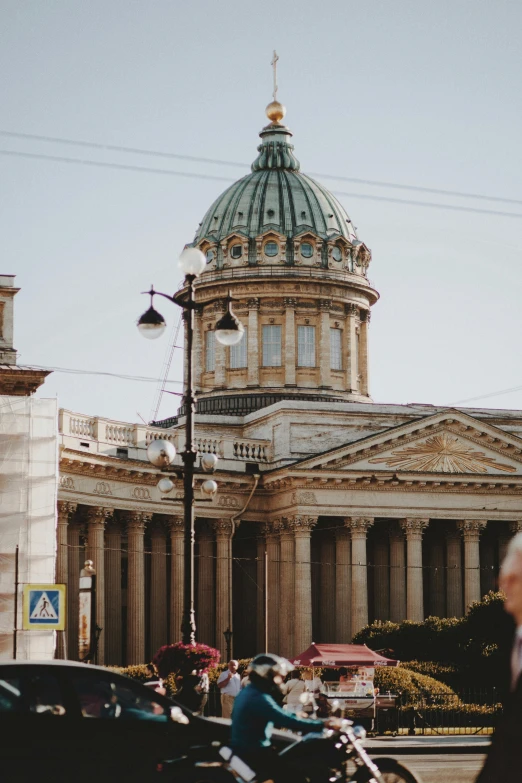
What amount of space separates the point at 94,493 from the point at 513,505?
68.1ft

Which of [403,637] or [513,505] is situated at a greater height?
[513,505]

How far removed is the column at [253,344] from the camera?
84.6m

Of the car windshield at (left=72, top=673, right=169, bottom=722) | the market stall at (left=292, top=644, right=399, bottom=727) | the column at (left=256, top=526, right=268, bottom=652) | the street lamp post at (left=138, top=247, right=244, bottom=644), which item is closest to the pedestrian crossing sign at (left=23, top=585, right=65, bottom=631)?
the street lamp post at (left=138, top=247, right=244, bottom=644)

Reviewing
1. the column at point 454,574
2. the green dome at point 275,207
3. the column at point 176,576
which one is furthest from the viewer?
the green dome at point 275,207

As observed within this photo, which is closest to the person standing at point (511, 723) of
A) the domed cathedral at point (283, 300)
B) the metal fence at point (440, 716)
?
the metal fence at point (440, 716)

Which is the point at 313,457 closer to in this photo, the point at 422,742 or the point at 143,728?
the point at 422,742

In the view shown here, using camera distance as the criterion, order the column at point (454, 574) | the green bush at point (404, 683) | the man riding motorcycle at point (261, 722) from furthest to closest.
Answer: the column at point (454, 574) < the green bush at point (404, 683) < the man riding motorcycle at point (261, 722)

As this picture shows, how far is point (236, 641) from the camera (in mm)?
73125

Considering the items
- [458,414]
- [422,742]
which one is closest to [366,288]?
[458,414]

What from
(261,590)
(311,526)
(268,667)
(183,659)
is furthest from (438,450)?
(268,667)

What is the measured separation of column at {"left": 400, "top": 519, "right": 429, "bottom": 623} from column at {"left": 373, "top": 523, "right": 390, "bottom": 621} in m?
2.14

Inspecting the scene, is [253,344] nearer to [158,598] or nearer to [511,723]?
[158,598]

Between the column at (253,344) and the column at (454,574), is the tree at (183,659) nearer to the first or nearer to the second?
the column at (454,574)

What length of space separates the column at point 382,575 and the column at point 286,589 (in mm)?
5336
